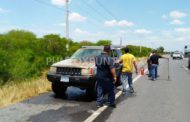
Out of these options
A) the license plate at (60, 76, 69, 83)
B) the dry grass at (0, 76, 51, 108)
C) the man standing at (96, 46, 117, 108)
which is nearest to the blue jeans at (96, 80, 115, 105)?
the man standing at (96, 46, 117, 108)

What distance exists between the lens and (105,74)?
32.5ft

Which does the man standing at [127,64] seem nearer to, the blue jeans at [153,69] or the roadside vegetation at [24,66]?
the roadside vegetation at [24,66]

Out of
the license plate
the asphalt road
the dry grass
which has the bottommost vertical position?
the asphalt road

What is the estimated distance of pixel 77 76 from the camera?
10914mm

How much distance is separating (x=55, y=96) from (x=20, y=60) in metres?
8.09

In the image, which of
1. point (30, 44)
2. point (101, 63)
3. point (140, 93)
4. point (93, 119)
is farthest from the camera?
point (30, 44)

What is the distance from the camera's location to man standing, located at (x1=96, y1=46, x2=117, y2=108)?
973 cm

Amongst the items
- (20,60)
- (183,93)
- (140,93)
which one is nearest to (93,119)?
(140,93)

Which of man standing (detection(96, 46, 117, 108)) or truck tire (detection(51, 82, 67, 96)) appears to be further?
truck tire (detection(51, 82, 67, 96))

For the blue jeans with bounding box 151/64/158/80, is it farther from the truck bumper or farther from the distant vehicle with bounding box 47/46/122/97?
the truck bumper

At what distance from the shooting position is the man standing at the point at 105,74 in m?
9.73

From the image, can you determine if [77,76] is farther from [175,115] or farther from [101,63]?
[175,115]

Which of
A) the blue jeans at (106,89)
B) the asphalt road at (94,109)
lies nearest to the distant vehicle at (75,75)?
the asphalt road at (94,109)

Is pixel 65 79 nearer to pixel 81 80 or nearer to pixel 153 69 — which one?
pixel 81 80
